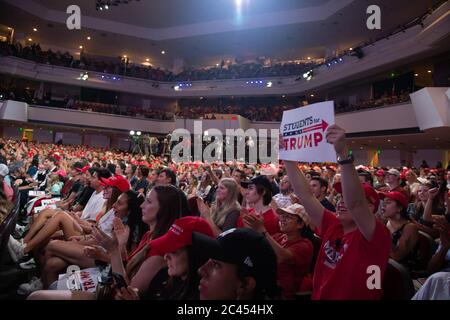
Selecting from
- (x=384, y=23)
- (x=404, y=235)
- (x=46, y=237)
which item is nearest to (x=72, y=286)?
(x=46, y=237)

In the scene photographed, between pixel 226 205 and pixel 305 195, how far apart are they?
1546 millimetres

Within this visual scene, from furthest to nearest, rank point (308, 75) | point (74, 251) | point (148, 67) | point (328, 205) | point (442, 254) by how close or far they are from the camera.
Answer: point (148, 67), point (308, 75), point (328, 205), point (74, 251), point (442, 254)

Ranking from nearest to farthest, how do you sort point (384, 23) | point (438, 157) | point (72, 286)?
point (72, 286) < point (438, 157) < point (384, 23)

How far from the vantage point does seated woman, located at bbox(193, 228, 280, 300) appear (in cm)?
163

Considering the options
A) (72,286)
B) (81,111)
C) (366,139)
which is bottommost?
(72,286)

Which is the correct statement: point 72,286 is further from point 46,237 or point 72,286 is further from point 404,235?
point 404,235

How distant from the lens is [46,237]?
13.1ft

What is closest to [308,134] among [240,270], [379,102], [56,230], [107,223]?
[240,270]

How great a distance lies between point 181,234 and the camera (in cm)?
189

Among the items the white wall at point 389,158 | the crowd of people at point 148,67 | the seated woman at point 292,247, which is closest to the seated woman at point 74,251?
the seated woman at point 292,247

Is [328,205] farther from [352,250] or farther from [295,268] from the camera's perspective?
[352,250]

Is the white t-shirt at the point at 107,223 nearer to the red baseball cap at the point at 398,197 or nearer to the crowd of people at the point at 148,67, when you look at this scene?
the red baseball cap at the point at 398,197

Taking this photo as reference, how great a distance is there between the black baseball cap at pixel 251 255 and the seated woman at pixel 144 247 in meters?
0.53
